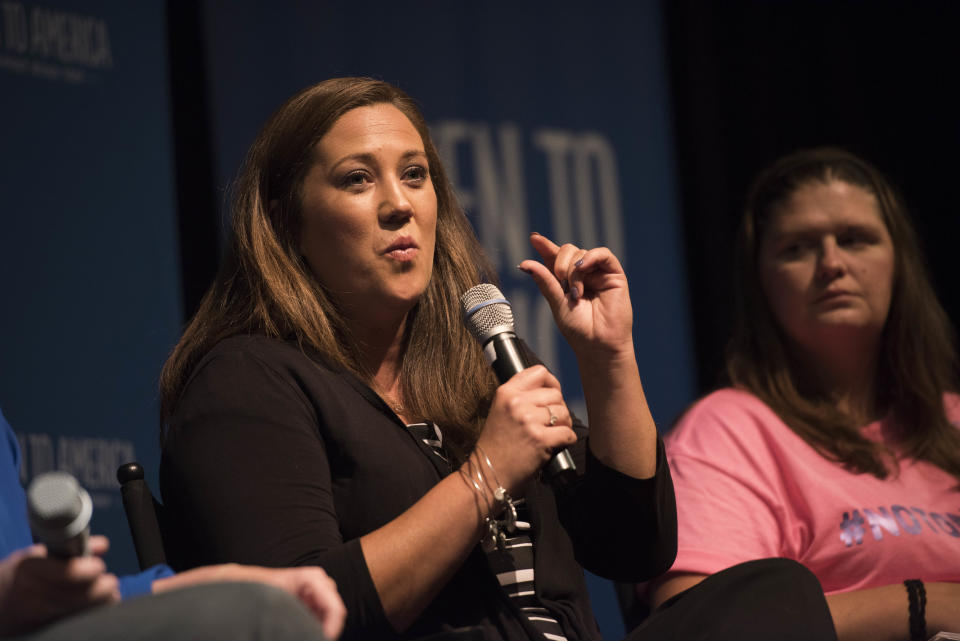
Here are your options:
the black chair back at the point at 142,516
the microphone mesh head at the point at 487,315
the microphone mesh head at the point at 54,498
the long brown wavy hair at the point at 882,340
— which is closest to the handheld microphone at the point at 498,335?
the microphone mesh head at the point at 487,315

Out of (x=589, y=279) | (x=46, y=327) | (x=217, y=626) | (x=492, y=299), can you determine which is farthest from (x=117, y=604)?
(x=46, y=327)

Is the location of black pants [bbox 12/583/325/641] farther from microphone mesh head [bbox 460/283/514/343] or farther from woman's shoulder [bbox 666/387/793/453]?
woman's shoulder [bbox 666/387/793/453]

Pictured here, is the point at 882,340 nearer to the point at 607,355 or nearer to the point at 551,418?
the point at 607,355

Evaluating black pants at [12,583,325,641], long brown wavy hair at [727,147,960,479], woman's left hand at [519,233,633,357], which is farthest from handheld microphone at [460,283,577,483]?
long brown wavy hair at [727,147,960,479]

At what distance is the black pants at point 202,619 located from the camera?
967 mm

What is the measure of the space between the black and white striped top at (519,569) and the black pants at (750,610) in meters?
0.19

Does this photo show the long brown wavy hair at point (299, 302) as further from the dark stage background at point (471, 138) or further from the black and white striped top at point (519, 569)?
the dark stage background at point (471, 138)

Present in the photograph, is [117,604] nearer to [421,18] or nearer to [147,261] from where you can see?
[147,261]

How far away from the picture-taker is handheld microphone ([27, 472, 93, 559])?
3.09ft

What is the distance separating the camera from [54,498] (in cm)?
94

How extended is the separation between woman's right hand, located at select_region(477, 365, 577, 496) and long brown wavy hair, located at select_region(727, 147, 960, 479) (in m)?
1.10

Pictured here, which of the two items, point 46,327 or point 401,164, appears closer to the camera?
point 401,164

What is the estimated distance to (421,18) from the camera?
138 inches

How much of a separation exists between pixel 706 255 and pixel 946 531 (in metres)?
1.71
